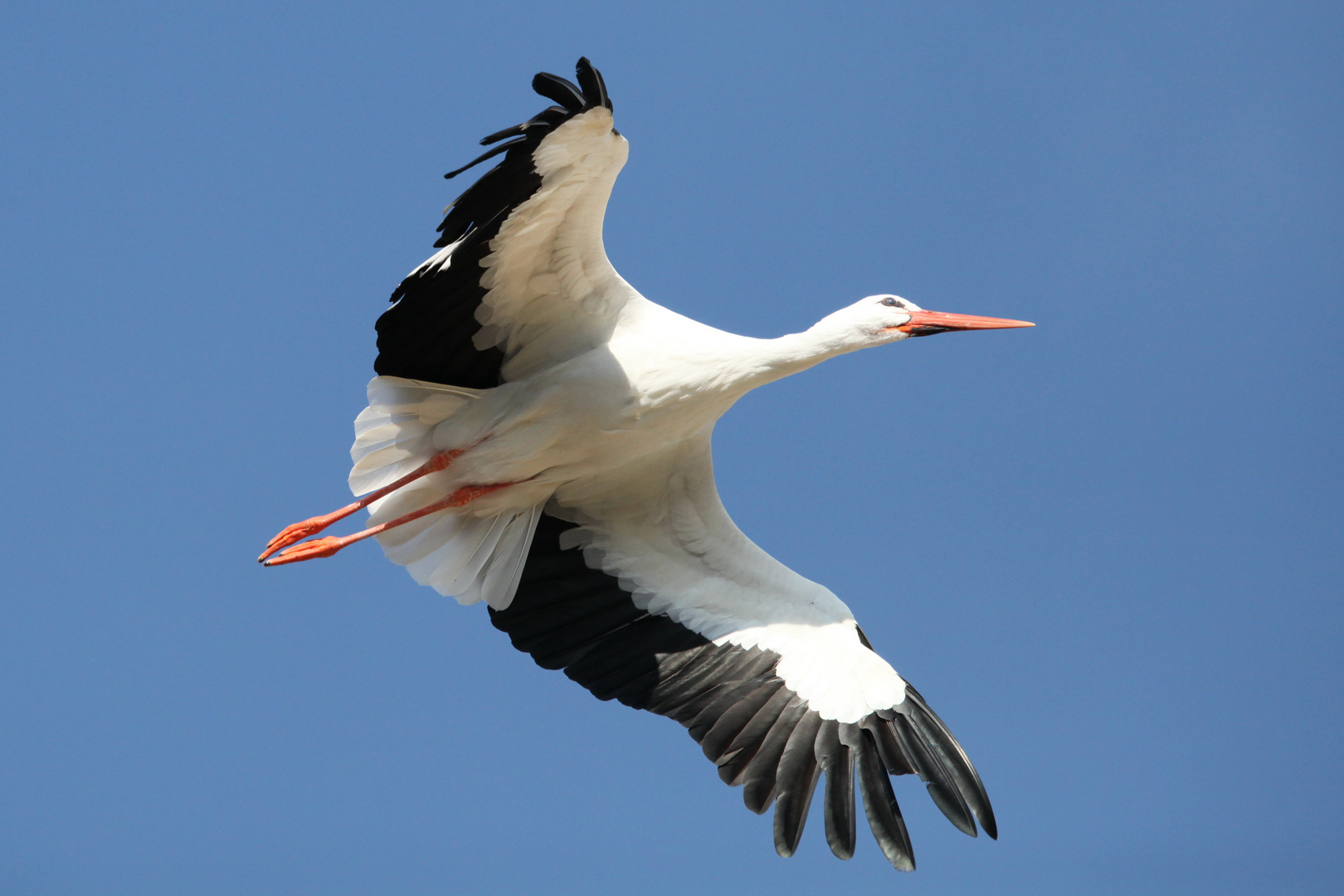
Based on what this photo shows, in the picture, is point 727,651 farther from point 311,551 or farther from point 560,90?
point 560,90

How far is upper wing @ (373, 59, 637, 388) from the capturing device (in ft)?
19.6

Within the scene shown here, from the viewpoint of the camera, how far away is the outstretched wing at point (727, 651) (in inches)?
271

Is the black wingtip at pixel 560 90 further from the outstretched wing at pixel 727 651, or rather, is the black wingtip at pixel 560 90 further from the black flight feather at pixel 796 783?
the black flight feather at pixel 796 783

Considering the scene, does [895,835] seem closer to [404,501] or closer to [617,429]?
[617,429]

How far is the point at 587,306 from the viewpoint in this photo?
23.4 ft

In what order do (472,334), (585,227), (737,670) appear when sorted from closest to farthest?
(585,227), (472,334), (737,670)

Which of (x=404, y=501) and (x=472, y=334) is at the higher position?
(x=472, y=334)

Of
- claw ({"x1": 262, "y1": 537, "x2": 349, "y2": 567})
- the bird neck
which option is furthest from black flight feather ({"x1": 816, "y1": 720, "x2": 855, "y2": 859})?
claw ({"x1": 262, "y1": 537, "x2": 349, "y2": 567})

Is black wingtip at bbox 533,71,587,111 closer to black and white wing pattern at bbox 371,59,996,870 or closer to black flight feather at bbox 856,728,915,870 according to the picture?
black and white wing pattern at bbox 371,59,996,870

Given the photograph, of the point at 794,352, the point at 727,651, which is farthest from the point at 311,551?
the point at 794,352

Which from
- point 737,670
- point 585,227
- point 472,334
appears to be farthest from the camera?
point 737,670

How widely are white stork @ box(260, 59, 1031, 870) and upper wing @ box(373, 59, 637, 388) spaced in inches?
0.5

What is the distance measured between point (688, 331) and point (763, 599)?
1833mm

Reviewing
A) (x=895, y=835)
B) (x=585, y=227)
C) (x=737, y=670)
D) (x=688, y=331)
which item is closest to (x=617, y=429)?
(x=688, y=331)
